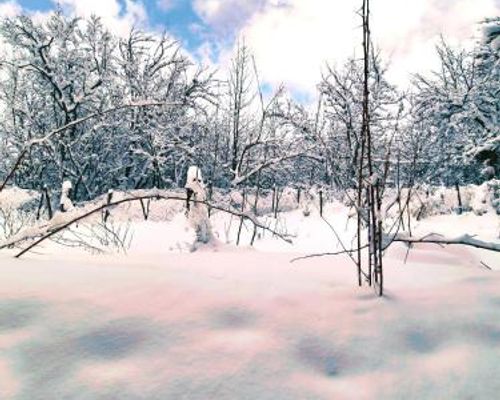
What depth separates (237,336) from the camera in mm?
1189

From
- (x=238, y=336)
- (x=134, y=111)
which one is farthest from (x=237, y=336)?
(x=134, y=111)

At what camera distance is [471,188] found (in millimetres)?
15273

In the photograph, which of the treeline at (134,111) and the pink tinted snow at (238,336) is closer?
the pink tinted snow at (238,336)

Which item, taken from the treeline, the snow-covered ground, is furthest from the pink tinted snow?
the treeline

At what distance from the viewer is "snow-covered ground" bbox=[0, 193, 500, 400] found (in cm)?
98

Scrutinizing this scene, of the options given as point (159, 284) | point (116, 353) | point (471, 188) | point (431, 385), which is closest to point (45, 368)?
point (116, 353)

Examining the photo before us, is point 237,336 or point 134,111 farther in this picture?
point 134,111

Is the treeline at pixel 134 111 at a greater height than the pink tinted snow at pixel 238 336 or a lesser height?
greater

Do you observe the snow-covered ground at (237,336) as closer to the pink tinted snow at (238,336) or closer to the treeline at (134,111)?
the pink tinted snow at (238,336)

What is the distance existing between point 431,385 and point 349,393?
0.62ft

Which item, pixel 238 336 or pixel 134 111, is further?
pixel 134 111

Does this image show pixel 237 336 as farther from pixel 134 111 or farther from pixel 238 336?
pixel 134 111

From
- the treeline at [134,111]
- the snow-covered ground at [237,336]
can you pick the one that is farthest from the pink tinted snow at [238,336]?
the treeline at [134,111]

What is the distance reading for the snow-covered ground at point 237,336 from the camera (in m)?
0.98
